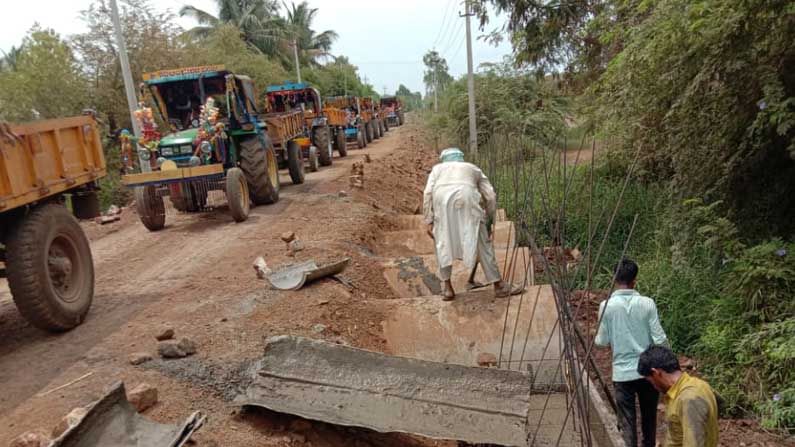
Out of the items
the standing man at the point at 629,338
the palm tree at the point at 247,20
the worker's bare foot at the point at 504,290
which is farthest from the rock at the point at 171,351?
the palm tree at the point at 247,20

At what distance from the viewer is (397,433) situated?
351cm

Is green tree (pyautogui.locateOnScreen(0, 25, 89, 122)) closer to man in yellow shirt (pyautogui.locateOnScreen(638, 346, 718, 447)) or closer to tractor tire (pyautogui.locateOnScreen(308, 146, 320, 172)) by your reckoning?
tractor tire (pyautogui.locateOnScreen(308, 146, 320, 172))

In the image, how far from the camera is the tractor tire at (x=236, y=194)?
8.40m

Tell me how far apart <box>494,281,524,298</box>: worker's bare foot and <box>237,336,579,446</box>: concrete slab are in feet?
3.88

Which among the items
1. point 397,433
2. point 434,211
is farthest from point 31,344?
point 434,211

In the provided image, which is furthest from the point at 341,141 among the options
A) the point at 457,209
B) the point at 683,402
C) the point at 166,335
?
the point at 683,402

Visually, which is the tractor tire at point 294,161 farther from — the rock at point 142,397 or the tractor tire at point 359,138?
the tractor tire at point 359,138

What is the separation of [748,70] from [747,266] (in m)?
1.87

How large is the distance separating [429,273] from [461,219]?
111 centimetres

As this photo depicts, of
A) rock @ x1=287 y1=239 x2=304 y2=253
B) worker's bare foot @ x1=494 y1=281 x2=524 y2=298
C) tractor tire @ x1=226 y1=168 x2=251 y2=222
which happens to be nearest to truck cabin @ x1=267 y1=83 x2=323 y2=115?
tractor tire @ x1=226 y1=168 x2=251 y2=222

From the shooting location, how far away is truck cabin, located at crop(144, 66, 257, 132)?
891 centimetres

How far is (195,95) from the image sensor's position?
927 cm

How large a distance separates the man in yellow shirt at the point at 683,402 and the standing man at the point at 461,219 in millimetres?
2078

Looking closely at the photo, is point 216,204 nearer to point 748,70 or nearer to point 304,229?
point 304,229
